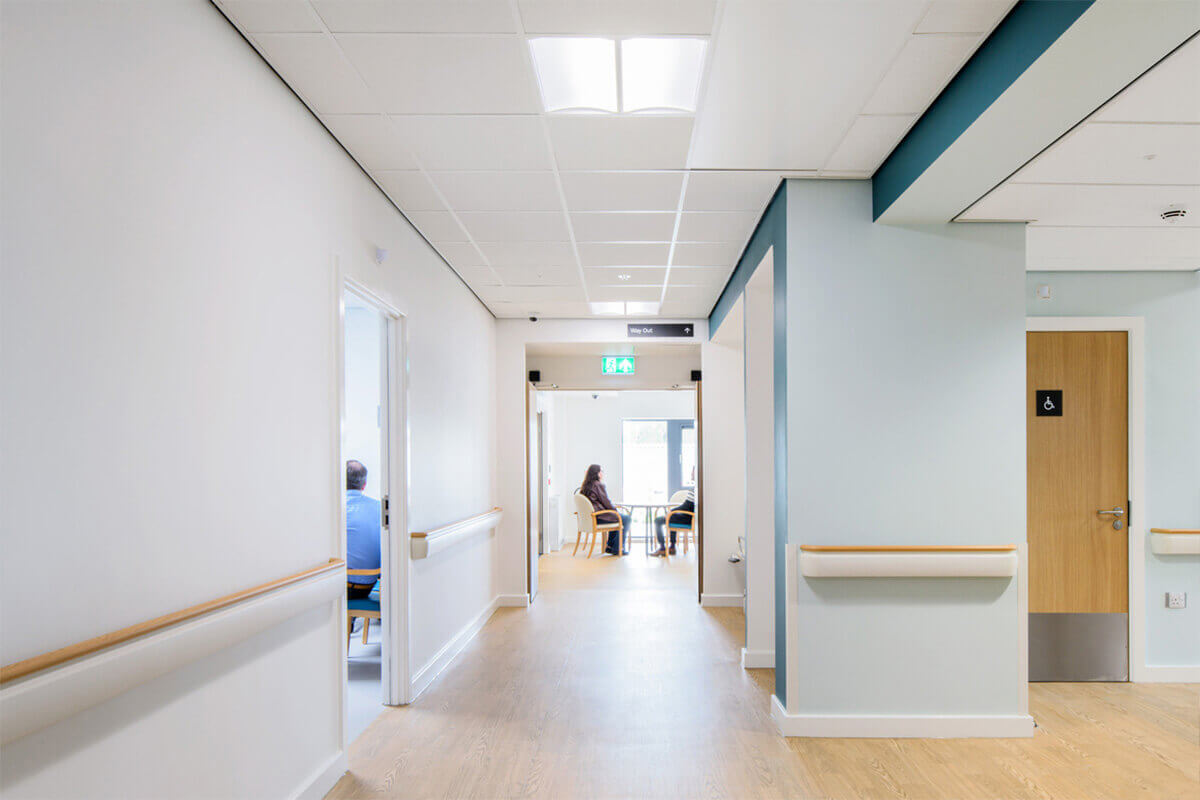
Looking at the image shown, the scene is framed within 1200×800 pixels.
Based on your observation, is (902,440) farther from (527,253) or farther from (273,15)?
(273,15)

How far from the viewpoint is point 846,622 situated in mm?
3412

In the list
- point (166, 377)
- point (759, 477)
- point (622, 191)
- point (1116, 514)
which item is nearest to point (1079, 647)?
point (1116, 514)

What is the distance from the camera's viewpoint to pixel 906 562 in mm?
3346

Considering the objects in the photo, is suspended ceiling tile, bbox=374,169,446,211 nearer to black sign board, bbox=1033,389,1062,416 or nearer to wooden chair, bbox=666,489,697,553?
black sign board, bbox=1033,389,1062,416

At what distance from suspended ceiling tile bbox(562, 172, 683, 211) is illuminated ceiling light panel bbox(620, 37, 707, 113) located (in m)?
0.66

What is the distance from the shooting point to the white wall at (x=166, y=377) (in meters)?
1.50

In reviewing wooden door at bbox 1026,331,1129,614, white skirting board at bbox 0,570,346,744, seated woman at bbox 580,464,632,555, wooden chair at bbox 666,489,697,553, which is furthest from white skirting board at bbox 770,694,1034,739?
seated woman at bbox 580,464,632,555

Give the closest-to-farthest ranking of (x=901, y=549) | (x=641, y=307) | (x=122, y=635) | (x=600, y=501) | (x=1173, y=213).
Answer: (x=122, y=635) → (x=901, y=549) → (x=1173, y=213) → (x=641, y=307) → (x=600, y=501)

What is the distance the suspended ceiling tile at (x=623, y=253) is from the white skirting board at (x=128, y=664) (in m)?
2.94

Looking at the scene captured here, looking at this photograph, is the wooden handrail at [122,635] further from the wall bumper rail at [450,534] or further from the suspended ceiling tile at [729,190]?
the suspended ceiling tile at [729,190]

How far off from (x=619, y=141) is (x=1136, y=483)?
400cm

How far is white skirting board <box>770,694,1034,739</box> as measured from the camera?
3.39 m

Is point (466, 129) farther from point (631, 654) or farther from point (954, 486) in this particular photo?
point (631, 654)

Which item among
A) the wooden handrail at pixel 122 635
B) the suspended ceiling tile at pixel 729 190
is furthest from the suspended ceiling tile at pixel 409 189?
the wooden handrail at pixel 122 635
